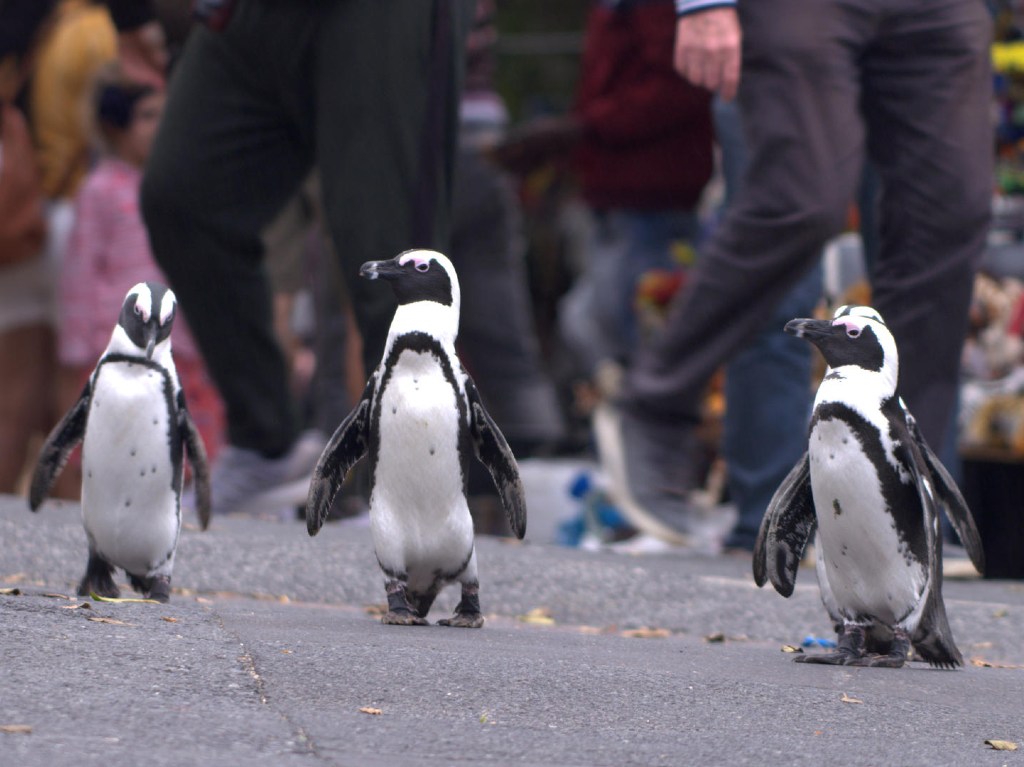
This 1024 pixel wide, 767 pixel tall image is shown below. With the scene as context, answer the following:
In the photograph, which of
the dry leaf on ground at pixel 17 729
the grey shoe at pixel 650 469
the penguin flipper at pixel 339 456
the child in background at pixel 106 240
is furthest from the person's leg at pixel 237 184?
the dry leaf on ground at pixel 17 729

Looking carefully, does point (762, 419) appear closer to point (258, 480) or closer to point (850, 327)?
point (258, 480)

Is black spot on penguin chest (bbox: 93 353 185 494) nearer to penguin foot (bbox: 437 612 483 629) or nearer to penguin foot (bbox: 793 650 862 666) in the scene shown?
penguin foot (bbox: 437 612 483 629)

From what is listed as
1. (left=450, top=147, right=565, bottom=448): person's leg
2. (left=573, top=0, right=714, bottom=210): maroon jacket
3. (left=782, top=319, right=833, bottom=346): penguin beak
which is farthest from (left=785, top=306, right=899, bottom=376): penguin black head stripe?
(left=450, top=147, right=565, bottom=448): person's leg

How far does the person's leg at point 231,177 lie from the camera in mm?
4203

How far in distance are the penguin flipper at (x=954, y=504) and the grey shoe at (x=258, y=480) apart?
206cm

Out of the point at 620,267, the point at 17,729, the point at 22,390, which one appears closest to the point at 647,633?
the point at 17,729

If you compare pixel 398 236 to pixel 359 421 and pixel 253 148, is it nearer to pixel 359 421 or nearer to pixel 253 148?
pixel 253 148

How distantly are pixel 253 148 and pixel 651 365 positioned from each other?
1097 millimetres

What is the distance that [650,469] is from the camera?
15.2 feet

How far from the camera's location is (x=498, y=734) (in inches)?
91.2

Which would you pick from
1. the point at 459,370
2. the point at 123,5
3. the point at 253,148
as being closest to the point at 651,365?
the point at 253,148

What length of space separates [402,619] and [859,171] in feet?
5.92

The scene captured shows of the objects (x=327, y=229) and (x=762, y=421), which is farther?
(x=762, y=421)

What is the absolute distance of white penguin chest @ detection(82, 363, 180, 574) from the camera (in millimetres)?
3305
